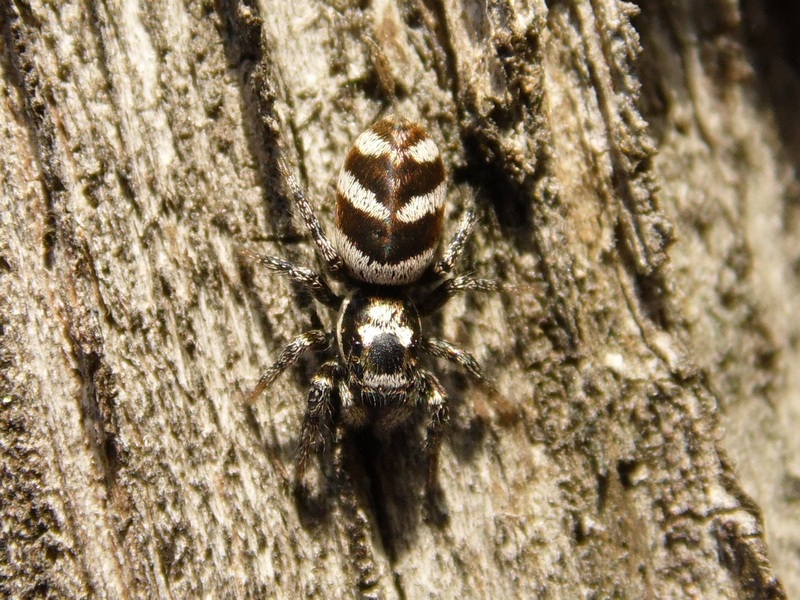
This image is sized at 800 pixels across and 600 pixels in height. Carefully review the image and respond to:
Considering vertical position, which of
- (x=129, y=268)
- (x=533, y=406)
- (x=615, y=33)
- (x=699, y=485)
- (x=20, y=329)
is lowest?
(x=699, y=485)

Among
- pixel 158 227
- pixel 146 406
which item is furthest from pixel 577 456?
pixel 158 227

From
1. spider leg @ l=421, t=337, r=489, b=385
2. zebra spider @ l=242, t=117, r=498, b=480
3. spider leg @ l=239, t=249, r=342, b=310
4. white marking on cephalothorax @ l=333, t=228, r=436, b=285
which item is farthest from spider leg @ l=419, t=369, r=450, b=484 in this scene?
spider leg @ l=239, t=249, r=342, b=310

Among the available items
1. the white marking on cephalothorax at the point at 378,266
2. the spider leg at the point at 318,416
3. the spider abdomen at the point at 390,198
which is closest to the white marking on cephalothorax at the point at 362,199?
the spider abdomen at the point at 390,198

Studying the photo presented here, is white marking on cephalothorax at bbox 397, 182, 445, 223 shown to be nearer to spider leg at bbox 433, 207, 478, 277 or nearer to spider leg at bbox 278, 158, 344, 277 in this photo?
spider leg at bbox 433, 207, 478, 277

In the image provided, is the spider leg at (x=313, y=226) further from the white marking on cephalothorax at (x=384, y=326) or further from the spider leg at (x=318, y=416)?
the spider leg at (x=318, y=416)

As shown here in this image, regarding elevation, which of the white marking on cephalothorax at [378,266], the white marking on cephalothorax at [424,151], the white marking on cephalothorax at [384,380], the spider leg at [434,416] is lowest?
the spider leg at [434,416]

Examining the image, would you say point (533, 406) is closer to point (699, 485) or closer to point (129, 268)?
point (699, 485)
